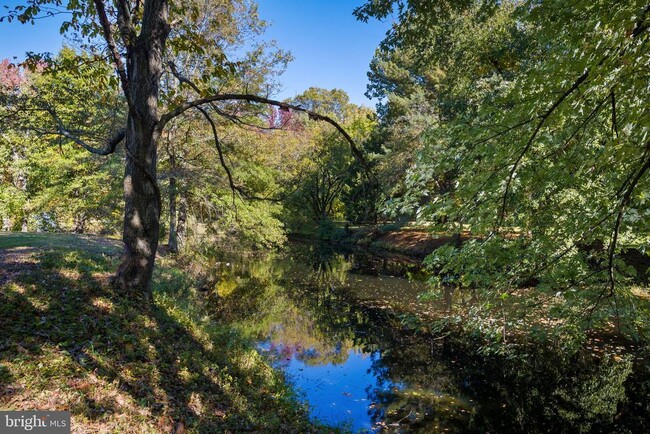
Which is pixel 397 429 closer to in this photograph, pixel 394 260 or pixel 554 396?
pixel 554 396

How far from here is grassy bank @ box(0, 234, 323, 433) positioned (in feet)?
12.0

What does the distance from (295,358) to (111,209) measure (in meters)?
13.3

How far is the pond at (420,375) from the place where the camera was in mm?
6832

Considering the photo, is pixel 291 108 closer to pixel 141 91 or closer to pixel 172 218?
pixel 141 91

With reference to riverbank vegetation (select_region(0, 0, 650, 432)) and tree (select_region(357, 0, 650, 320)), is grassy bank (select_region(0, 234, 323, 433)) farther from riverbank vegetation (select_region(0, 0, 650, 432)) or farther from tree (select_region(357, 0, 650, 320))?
tree (select_region(357, 0, 650, 320))

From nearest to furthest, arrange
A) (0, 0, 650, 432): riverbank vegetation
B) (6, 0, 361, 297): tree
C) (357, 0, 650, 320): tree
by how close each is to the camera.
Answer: (357, 0, 650, 320): tree → (0, 0, 650, 432): riverbank vegetation → (6, 0, 361, 297): tree

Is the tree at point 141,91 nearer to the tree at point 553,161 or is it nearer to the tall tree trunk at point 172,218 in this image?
the tree at point 553,161

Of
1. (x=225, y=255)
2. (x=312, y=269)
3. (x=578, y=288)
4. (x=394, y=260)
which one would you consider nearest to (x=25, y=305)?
(x=578, y=288)

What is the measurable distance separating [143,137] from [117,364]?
3.50m

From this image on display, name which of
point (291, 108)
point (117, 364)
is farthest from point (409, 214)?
point (117, 364)

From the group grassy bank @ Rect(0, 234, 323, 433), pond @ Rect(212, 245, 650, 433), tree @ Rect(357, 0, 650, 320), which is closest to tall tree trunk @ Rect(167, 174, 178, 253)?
pond @ Rect(212, 245, 650, 433)

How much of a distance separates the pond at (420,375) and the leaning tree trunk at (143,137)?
4561 millimetres

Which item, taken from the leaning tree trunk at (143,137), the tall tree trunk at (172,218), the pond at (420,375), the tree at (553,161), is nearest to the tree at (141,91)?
the leaning tree trunk at (143,137)

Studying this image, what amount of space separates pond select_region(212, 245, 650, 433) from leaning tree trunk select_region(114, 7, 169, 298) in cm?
456
